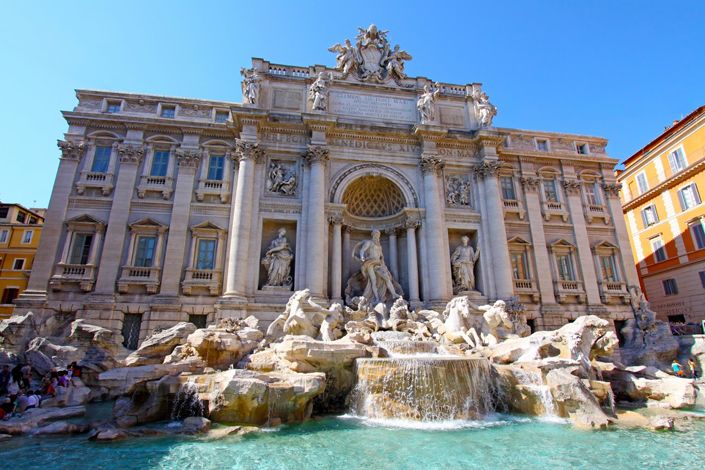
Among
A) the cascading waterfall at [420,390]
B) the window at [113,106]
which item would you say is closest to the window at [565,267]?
the cascading waterfall at [420,390]

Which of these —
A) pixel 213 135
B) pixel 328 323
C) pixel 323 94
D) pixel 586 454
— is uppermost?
pixel 323 94

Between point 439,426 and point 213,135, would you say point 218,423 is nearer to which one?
point 439,426

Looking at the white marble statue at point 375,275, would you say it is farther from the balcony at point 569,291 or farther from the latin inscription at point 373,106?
the balcony at point 569,291

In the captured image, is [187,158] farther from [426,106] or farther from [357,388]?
[357,388]

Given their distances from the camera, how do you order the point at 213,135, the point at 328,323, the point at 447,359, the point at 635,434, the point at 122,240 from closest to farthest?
the point at 635,434 → the point at 447,359 → the point at 328,323 → the point at 122,240 → the point at 213,135

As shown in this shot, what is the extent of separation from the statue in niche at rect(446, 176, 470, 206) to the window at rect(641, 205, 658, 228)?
45.4 ft

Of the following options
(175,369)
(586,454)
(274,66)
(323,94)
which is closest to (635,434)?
(586,454)

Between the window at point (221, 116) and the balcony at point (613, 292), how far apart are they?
20785 millimetres

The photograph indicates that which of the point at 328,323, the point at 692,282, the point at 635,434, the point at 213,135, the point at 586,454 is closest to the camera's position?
the point at 586,454

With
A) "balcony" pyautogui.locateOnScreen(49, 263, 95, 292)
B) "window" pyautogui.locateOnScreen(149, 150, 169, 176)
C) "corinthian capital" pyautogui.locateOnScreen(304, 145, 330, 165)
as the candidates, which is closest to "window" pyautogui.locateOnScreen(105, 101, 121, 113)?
"window" pyautogui.locateOnScreen(149, 150, 169, 176)

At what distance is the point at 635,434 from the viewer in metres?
7.52

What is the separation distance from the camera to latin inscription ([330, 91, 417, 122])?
63.9 feet

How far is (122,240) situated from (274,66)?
1116 cm

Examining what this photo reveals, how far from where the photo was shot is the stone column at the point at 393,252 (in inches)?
727
